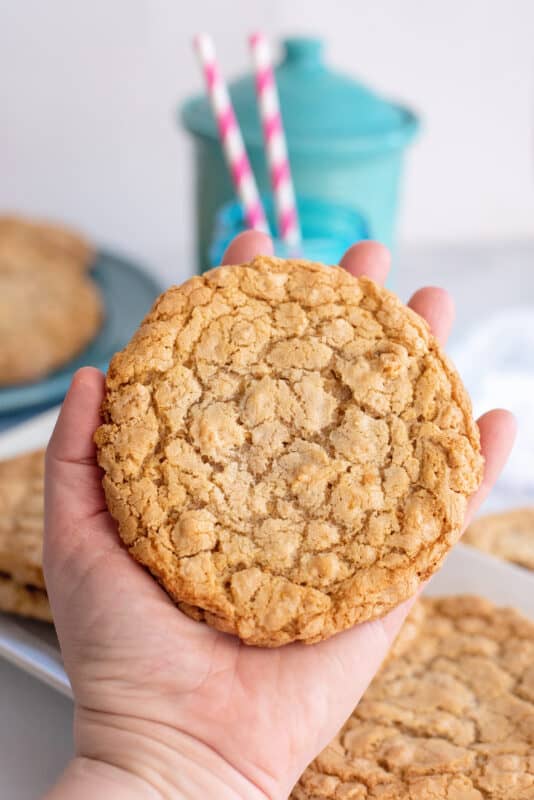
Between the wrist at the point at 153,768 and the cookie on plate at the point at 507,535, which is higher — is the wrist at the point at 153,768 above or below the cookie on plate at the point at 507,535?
above

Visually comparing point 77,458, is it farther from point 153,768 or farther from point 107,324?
point 107,324

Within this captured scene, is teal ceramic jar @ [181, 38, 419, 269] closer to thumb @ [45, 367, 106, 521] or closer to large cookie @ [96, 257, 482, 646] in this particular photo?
large cookie @ [96, 257, 482, 646]

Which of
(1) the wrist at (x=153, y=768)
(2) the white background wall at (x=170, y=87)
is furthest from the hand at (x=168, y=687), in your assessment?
(2) the white background wall at (x=170, y=87)

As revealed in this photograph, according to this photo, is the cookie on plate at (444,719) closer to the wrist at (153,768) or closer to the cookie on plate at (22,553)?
the wrist at (153,768)

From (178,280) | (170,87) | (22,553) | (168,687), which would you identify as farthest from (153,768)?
(170,87)

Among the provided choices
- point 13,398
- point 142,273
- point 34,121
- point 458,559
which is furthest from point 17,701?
point 34,121

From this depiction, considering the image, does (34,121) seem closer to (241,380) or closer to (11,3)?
(11,3)
